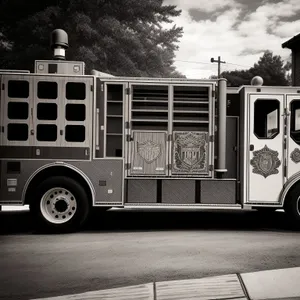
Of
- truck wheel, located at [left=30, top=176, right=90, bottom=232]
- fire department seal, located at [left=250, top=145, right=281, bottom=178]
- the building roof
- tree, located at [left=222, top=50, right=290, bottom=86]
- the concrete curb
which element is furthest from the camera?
tree, located at [left=222, top=50, right=290, bottom=86]

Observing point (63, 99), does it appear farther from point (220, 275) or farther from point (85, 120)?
point (220, 275)

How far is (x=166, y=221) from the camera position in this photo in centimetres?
923

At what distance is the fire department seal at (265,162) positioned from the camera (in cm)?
777

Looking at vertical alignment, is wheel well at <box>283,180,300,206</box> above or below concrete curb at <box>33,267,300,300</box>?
above

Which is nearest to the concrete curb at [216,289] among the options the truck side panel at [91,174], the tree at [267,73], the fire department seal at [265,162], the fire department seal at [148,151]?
the fire department seal at [265,162]

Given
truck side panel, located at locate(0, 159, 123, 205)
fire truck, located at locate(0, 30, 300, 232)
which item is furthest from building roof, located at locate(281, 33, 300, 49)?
truck side panel, located at locate(0, 159, 123, 205)

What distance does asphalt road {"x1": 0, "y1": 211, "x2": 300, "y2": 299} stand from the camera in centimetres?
499

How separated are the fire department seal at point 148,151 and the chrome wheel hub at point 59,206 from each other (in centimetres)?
152

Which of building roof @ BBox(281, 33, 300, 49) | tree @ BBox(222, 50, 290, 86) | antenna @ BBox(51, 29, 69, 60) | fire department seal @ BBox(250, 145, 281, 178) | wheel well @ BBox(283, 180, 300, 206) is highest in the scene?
tree @ BBox(222, 50, 290, 86)

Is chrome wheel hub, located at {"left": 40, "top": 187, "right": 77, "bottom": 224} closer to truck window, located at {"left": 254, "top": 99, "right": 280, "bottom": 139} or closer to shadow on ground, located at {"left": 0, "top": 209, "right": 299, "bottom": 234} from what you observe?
shadow on ground, located at {"left": 0, "top": 209, "right": 299, "bottom": 234}

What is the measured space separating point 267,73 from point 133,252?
65.1 metres

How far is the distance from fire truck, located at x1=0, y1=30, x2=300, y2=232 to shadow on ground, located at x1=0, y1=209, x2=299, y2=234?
0.80 metres

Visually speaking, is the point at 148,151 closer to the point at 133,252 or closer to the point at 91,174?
the point at 91,174

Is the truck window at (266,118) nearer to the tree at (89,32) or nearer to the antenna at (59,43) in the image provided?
the antenna at (59,43)
